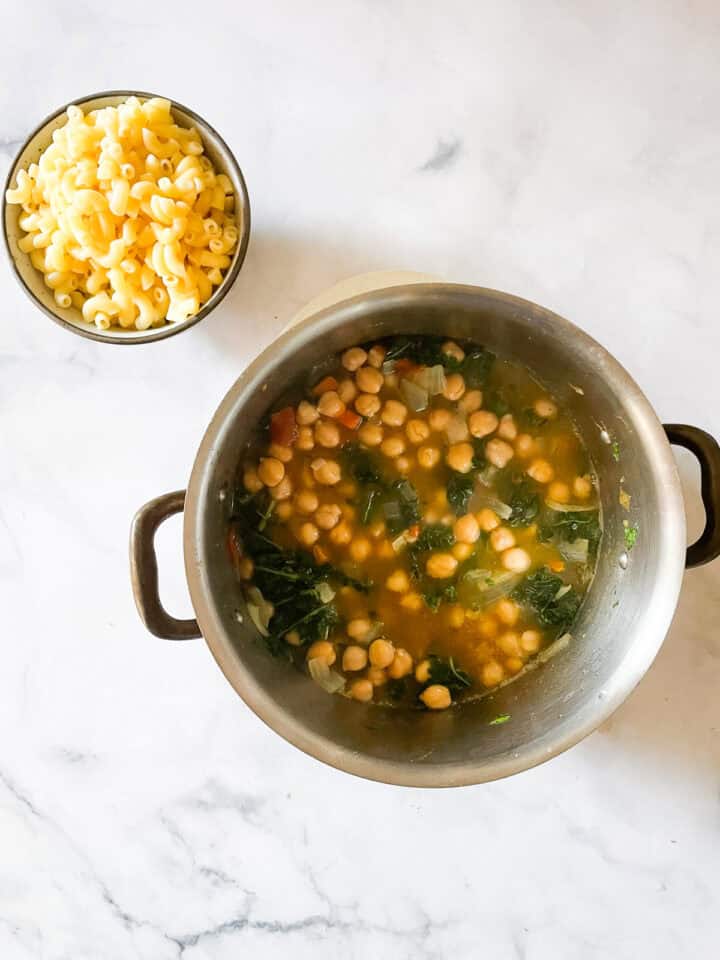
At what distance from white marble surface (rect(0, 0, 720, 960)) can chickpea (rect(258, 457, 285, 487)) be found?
0.62 ft

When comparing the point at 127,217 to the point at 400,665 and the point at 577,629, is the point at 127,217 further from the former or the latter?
the point at 577,629

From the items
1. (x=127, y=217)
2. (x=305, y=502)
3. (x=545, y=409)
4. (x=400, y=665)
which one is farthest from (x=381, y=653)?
(x=127, y=217)

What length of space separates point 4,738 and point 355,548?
27.3 inches

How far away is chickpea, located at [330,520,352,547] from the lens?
155 cm

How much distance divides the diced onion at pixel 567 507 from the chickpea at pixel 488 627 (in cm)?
20

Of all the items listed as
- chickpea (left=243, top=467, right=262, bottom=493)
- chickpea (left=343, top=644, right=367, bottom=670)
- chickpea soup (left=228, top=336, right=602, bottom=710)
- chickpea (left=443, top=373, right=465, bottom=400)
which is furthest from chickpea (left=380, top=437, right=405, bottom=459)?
chickpea (left=343, top=644, right=367, bottom=670)

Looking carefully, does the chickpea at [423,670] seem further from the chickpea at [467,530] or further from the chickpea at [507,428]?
the chickpea at [507,428]

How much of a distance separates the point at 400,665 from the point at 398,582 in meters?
0.13

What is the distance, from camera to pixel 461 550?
157cm

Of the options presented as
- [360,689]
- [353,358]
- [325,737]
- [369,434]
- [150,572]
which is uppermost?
[353,358]

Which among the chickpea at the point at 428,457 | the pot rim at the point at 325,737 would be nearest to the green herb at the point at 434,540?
the chickpea at the point at 428,457

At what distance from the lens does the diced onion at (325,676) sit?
60.4 inches

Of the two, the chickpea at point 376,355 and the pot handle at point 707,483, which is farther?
the chickpea at point 376,355

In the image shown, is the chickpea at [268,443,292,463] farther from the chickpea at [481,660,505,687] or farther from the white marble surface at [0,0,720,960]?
the chickpea at [481,660,505,687]
